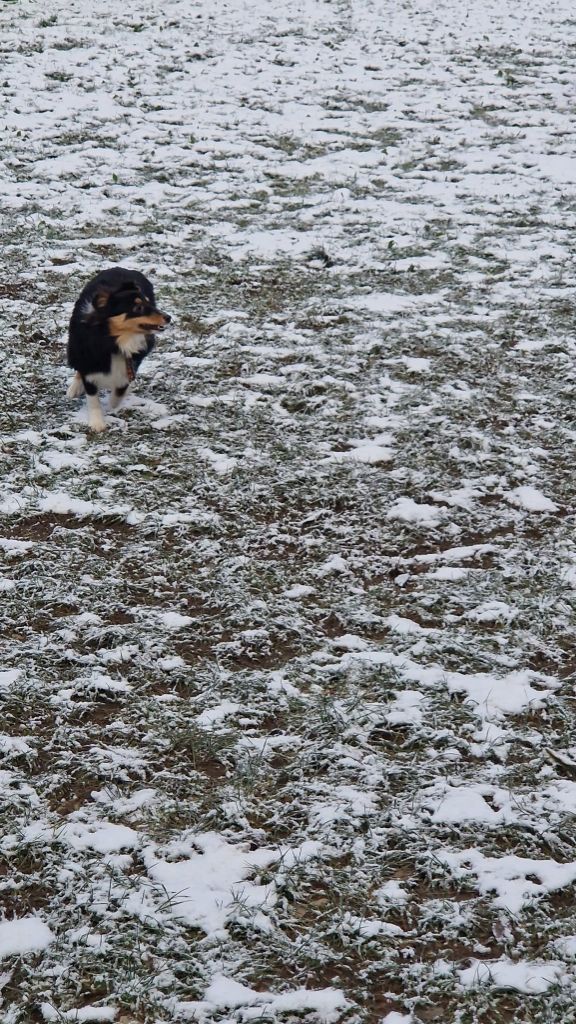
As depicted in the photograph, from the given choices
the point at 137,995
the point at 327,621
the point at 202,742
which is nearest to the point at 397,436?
the point at 327,621

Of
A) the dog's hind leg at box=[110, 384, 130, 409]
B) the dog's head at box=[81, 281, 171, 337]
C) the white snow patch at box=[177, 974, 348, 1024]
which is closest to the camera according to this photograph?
the white snow patch at box=[177, 974, 348, 1024]

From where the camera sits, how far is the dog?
6027 millimetres

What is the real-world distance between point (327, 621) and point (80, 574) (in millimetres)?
1356

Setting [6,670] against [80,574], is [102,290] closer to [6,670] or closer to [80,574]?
[80,574]

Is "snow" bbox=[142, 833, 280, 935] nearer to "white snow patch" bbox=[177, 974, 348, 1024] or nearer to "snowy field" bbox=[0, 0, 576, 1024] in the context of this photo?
"snowy field" bbox=[0, 0, 576, 1024]

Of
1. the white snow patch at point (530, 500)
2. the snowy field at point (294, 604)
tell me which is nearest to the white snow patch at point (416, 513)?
the snowy field at point (294, 604)

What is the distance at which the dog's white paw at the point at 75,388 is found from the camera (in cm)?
648

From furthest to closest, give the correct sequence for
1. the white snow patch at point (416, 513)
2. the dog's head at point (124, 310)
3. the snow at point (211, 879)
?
1. the dog's head at point (124, 310)
2. the white snow patch at point (416, 513)
3. the snow at point (211, 879)

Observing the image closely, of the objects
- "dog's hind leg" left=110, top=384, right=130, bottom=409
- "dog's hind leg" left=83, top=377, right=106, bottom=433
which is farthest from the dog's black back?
"dog's hind leg" left=110, top=384, right=130, bottom=409

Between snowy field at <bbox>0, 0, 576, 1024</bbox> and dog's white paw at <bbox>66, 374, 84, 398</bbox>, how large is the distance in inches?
9.4

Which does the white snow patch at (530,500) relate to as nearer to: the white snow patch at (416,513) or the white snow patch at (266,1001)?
the white snow patch at (416,513)

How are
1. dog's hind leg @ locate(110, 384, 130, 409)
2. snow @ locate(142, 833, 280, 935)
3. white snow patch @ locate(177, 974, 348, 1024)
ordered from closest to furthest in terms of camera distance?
white snow patch @ locate(177, 974, 348, 1024) → snow @ locate(142, 833, 280, 935) → dog's hind leg @ locate(110, 384, 130, 409)

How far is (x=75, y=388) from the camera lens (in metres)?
Result: 6.52

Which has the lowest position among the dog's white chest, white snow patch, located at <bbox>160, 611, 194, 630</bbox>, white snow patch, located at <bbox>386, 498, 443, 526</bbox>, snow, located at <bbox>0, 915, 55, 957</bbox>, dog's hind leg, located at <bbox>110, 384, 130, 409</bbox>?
snow, located at <bbox>0, 915, 55, 957</bbox>
